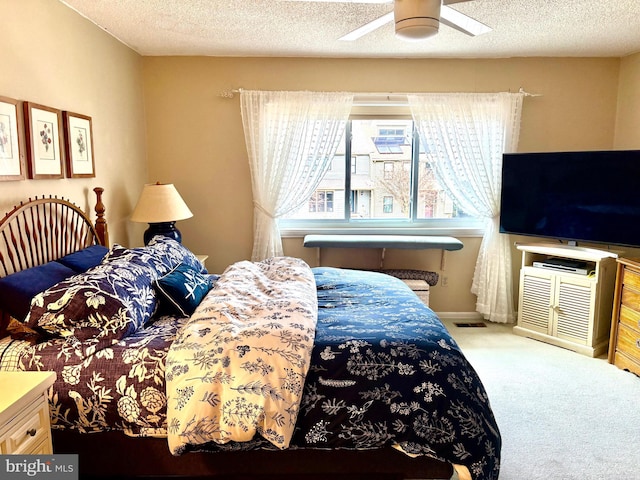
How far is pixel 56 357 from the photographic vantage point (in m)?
1.85

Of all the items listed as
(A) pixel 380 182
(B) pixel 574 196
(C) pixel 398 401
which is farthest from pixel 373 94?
(C) pixel 398 401

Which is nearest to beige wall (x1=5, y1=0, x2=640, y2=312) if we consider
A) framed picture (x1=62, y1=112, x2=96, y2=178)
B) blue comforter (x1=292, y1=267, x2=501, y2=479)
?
framed picture (x1=62, y1=112, x2=96, y2=178)

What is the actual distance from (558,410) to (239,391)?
207 centimetres

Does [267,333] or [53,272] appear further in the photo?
[53,272]

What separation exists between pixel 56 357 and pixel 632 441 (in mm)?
2896

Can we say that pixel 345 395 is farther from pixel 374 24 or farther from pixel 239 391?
pixel 374 24

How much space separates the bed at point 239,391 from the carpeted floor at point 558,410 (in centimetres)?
66

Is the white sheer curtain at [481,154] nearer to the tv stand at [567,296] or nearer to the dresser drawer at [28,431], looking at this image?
the tv stand at [567,296]

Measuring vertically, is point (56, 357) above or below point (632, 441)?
above

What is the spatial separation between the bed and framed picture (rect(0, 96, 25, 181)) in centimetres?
23

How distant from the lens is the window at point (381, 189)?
14.0 feet

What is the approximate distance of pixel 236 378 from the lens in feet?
5.65

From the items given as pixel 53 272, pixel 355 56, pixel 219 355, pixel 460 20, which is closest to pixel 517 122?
pixel 355 56

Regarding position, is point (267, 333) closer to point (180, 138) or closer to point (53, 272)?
point (53, 272)
